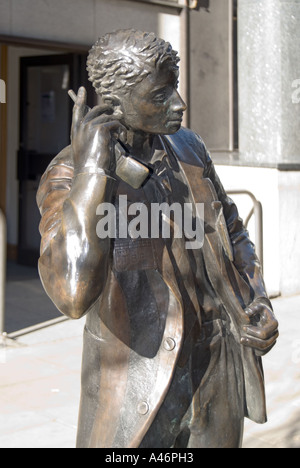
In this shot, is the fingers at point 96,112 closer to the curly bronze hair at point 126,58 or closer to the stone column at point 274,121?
the curly bronze hair at point 126,58

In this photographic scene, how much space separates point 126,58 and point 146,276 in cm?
65

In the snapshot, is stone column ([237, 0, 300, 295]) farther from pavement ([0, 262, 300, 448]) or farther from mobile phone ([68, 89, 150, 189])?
mobile phone ([68, 89, 150, 189])

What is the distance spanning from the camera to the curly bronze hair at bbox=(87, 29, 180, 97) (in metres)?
2.20

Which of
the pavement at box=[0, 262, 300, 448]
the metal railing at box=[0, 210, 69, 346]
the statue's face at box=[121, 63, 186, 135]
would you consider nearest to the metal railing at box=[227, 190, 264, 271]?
the pavement at box=[0, 262, 300, 448]

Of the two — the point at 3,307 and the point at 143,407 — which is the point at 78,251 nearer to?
the point at 143,407

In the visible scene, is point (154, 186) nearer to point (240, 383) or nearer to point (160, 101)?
point (160, 101)

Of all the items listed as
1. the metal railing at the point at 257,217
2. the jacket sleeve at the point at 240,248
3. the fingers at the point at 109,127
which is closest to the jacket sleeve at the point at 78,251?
the fingers at the point at 109,127

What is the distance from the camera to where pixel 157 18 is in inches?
389

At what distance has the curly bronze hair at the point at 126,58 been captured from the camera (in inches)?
86.7

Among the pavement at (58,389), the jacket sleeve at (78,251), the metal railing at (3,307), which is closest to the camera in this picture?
the jacket sleeve at (78,251)

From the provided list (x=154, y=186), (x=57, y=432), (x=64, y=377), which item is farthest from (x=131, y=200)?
(x=64, y=377)

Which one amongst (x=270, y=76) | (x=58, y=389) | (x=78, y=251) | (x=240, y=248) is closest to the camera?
(x=78, y=251)

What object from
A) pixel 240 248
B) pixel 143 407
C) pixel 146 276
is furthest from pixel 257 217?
pixel 143 407

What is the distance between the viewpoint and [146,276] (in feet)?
7.55
